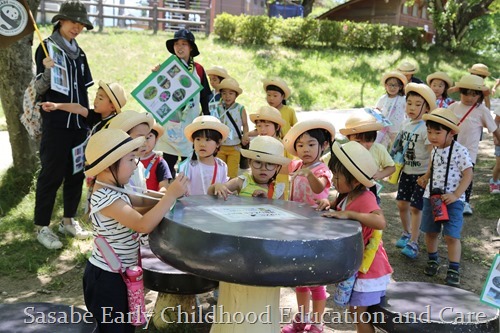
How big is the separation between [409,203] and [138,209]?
3.25 m

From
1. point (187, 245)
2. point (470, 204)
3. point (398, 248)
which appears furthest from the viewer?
point (470, 204)

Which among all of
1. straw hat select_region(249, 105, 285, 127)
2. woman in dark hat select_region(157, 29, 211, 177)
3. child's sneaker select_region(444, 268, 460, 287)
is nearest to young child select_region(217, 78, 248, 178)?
woman in dark hat select_region(157, 29, 211, 177)

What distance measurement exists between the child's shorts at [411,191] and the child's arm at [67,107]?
313 centimetres

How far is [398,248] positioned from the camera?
225 inches

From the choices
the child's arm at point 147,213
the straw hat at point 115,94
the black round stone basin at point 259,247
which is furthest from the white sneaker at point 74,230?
the black round stone basin at point 259,247

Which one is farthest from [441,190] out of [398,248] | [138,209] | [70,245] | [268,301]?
[70,245]

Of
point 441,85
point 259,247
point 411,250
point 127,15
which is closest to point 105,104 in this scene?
point 259,247

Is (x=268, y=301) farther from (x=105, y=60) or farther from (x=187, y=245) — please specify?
(x=105, y=60)

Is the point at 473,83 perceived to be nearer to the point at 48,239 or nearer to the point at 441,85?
the point at 441,85

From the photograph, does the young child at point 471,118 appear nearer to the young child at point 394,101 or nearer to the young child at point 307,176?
the young child at point 394,101

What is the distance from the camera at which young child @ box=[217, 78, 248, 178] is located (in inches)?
223

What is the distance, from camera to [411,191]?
537 centimetres

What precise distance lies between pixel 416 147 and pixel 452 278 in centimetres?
127

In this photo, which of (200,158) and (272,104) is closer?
(200,158)
